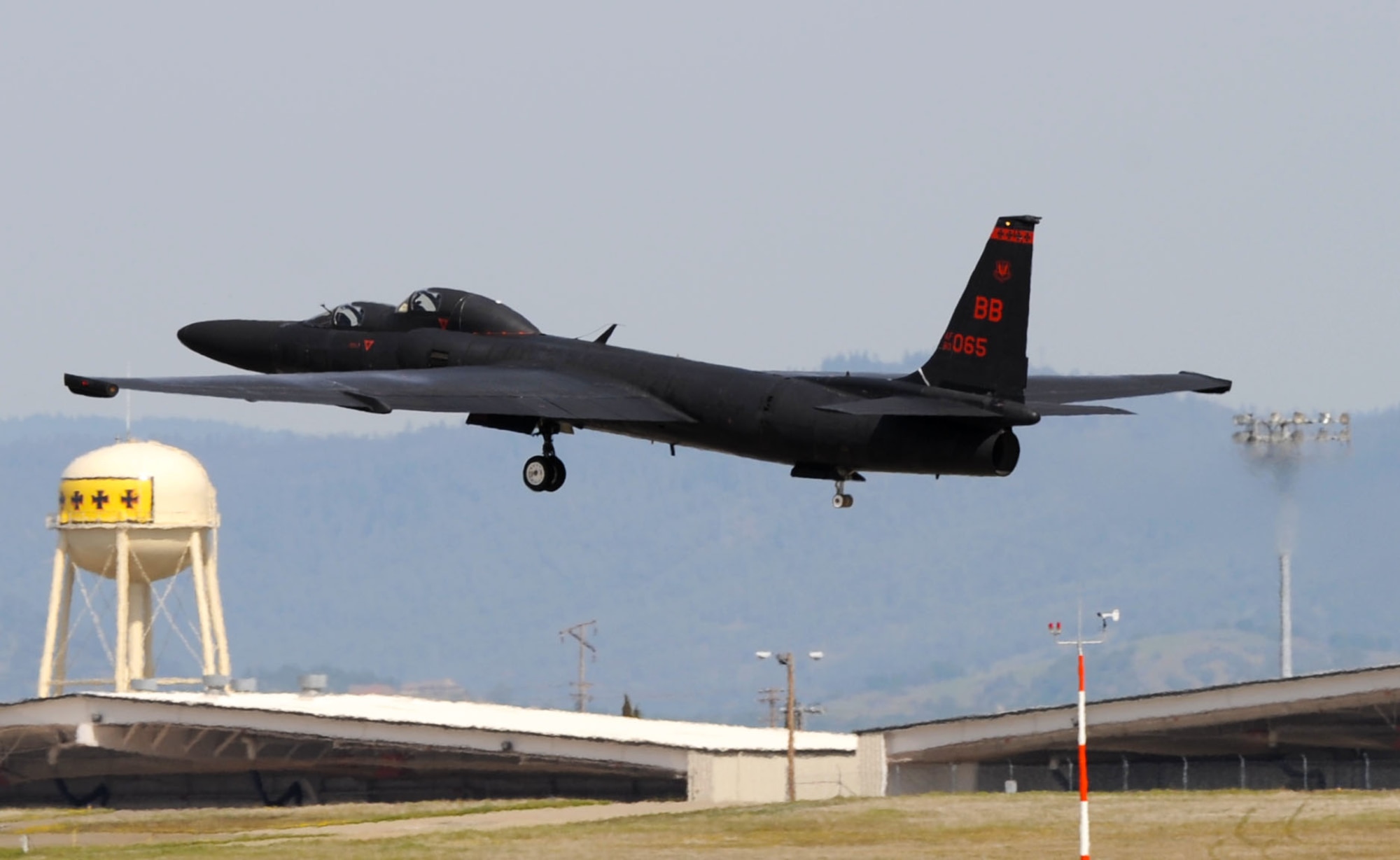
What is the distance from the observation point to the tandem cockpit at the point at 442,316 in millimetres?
53844

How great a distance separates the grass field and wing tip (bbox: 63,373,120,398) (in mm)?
19799

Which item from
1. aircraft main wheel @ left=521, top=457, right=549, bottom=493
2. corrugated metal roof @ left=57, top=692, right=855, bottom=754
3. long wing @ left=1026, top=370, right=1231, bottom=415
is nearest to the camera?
long wing @ left=1026, top=370, right=1231, bottom=415

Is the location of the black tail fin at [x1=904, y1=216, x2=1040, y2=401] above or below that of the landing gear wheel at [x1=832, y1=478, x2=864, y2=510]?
above

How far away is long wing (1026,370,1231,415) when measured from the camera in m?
50.5

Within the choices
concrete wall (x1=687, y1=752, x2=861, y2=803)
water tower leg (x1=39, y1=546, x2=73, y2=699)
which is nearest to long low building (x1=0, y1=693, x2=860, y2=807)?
concrete wall (x1=687, y1=752, x2=861, y2=803)


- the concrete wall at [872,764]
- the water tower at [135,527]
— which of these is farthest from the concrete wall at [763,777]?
the water tower at [135,527]

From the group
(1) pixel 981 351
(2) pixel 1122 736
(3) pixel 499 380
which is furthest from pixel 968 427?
(2) pixel 1122 736

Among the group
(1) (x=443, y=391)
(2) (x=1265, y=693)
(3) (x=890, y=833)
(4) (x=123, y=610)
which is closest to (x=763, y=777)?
(2) (x=1265, y=693)

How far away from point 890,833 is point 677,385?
1836 cm

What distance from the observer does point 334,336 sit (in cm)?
5456

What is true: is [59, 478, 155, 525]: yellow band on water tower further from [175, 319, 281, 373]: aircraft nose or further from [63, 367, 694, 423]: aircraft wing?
[63, 367, 694, 423]: aircraft wing

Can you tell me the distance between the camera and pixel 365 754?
101125 millimetres

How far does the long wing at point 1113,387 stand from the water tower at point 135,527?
2673 inches

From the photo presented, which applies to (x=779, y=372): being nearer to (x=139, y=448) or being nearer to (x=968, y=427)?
(x=968, y=427)
